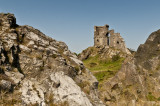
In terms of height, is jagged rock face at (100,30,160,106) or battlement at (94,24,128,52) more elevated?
battlement at (94,24,128,52)

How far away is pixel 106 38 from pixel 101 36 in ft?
9.65

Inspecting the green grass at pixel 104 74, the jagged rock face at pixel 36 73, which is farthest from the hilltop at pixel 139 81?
the jagged rock face at pixel 36 73

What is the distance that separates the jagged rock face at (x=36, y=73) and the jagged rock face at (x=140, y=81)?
56.3ft

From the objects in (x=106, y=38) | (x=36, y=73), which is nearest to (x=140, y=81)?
(x=36, y=73)

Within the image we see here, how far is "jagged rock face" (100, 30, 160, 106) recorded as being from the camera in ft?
88.1

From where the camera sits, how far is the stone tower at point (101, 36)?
8500 cm

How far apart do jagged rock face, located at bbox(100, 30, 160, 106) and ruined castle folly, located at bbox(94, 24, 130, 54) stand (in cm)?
4474

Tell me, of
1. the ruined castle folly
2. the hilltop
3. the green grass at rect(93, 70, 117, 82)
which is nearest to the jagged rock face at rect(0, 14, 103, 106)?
the hilltop

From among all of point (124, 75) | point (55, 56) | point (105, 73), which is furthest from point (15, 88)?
point (105, 73)

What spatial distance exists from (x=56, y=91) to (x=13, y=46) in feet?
15.6

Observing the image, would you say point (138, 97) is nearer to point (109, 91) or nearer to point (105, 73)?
point (109, 91)

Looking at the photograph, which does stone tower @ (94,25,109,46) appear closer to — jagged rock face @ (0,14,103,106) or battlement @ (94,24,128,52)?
battlement @ (94,24,128,52)

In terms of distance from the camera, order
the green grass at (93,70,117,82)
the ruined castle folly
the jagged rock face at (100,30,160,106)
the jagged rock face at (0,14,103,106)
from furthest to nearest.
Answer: the ruined castle folly, the green grass at (93,70,117,82), the jagged rock face at (100,30,160,106), the jagged rock face at (0,14,103,106)

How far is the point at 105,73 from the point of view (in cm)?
4812
